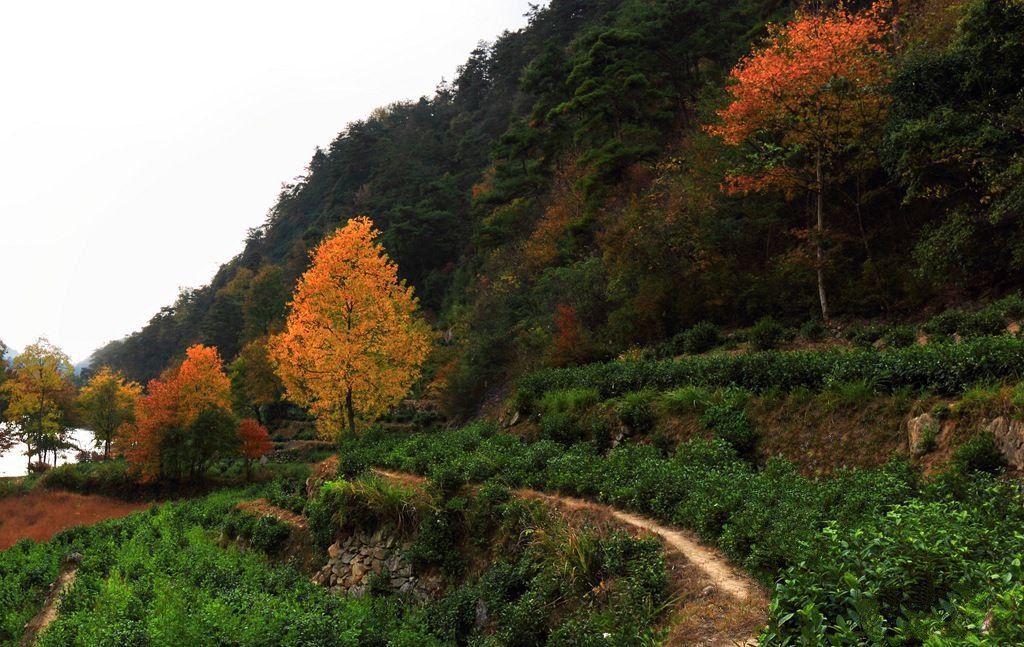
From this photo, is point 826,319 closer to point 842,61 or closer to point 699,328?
point 699,328

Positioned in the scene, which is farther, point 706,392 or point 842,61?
point 842,61

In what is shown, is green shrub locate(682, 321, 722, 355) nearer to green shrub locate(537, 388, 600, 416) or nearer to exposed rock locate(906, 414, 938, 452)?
green shrub locate(537, 388, 600, 416)

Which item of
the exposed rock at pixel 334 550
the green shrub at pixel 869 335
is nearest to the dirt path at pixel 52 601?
the exposed rock at pixel 334 550

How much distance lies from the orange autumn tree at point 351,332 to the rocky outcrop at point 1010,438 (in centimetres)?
1572

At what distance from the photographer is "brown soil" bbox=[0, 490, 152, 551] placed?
22875mm

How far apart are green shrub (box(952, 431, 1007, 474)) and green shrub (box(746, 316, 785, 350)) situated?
7624 mm

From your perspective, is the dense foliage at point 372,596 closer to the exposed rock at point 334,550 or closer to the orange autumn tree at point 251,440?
the exposed rock at point 334,550

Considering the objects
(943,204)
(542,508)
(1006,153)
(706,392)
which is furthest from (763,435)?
(943,204)

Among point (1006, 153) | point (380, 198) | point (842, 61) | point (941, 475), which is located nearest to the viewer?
point (941, 475)

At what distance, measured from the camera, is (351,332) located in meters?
19.1

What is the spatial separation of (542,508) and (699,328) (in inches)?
372

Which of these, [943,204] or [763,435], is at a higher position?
[943,204]

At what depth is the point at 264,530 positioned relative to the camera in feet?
47.0

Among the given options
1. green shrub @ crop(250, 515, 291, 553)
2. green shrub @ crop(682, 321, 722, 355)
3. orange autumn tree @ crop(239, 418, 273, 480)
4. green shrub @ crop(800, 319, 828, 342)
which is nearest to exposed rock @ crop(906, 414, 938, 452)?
green shrub @ crop(800, 319, 828, 342)
